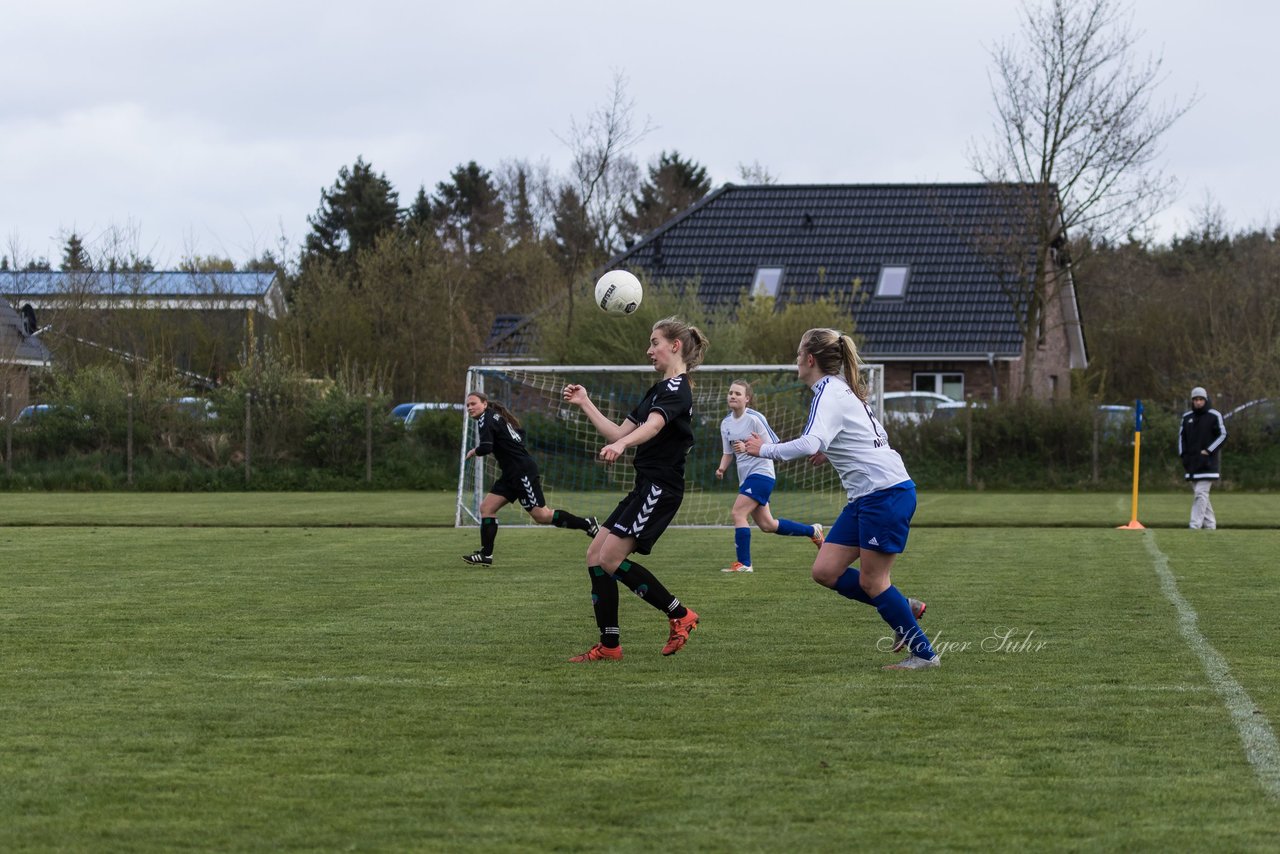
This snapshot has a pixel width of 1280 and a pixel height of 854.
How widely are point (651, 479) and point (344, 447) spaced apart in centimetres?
2301

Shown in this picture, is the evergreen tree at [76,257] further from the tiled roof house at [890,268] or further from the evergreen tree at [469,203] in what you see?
the evergreen tree at [469,203]

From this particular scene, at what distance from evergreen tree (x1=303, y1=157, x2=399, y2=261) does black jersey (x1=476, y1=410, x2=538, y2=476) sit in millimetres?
55031

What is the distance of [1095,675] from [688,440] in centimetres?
239

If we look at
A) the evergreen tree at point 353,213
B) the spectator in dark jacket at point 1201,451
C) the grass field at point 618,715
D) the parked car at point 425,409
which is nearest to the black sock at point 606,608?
the grass field at point 618,715

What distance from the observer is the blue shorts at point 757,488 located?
13.4 m

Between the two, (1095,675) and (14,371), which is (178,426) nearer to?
(14,371)

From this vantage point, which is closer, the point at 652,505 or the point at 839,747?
the point at 839,747

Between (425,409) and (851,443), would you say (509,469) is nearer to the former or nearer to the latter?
(851,443)

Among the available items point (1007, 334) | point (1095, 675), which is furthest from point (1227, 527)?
point (1007, 334)

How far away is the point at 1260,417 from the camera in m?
30.3

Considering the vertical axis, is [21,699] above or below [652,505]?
below

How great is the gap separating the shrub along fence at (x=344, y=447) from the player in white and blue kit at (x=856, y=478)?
22.4 m

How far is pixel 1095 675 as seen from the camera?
7805 millimetres

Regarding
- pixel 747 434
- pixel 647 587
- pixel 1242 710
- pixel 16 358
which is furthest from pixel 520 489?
pixel 16 358
